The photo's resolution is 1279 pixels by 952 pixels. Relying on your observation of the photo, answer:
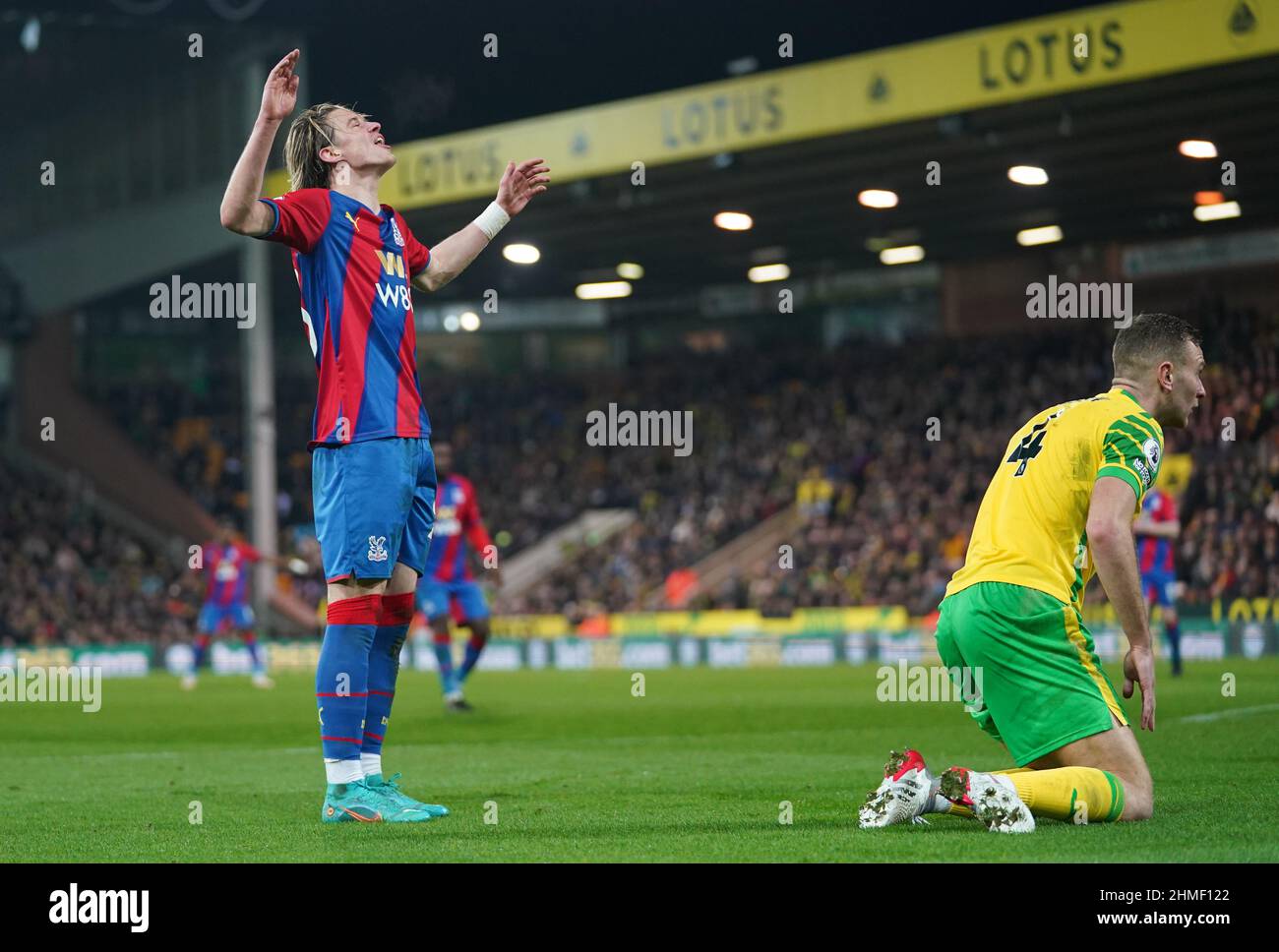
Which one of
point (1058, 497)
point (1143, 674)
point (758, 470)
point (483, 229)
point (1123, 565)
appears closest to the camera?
point (1143, 674)

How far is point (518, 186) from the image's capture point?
23.5 ft

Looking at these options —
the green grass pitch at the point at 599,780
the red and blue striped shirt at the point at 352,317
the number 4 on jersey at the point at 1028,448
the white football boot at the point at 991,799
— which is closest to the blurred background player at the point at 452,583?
the green grass pitch at the point at 599,780

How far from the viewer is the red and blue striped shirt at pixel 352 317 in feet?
20.8

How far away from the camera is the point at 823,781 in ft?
26.9

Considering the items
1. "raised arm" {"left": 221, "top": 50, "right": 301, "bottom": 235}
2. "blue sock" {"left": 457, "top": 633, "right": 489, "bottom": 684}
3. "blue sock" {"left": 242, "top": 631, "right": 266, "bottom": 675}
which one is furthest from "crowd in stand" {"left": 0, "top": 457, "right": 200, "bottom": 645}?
"raised arm" {"left": 221, "top": 50, "right": 301, "bottom": 235}

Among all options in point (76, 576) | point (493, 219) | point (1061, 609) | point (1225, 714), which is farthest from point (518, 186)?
point (76, 576)

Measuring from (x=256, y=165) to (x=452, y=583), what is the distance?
31.6ft

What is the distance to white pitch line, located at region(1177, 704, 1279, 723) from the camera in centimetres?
1184

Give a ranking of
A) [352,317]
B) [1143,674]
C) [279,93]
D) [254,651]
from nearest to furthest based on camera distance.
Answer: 1. [1143,674]
2. [279,93]
3. [352,317]
4. [254,651]

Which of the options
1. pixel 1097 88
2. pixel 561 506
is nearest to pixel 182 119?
pixel 561 506

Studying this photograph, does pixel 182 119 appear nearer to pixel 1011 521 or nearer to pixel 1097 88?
pixel 1097 88

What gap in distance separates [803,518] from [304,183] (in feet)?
99.7

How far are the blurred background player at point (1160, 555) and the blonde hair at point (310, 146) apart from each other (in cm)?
1224

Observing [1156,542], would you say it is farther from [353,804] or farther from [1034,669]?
[353,804]
